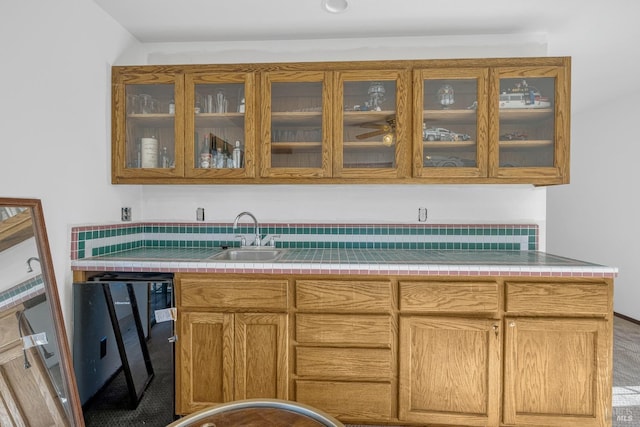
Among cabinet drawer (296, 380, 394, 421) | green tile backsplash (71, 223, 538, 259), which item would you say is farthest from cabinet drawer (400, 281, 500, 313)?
green tile backsplash (71, 223, 538, 259)

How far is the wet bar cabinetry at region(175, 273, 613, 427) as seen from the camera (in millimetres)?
1666

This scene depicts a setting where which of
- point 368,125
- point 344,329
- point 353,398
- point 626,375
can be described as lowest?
point 626,375

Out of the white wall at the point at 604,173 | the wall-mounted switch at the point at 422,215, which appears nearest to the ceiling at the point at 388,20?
the white wall at the point at 604,173

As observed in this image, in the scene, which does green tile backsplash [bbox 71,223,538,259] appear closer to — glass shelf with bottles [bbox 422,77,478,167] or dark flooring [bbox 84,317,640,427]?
glass shelf with bottles [bbox 422,77,478,167]

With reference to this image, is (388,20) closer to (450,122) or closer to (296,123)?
(450,122)

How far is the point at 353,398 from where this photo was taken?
173 cm

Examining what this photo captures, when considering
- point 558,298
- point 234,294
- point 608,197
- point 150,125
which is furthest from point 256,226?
point 608,197

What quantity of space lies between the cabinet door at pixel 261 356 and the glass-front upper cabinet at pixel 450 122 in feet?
4.13

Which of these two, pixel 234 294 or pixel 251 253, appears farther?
pixel 251 253

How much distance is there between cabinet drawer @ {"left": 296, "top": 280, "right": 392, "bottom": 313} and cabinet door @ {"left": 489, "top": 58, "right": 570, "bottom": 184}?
1037 millimetres

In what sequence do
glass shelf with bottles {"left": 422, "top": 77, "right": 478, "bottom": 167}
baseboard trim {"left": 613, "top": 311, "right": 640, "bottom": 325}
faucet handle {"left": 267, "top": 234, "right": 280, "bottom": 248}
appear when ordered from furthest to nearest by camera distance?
baseboard trim {"left": 613, "top": 311, "right": 640, "bottom": 325} < faucet handle {"left": 267, "top": 234, "right": 280, "bottom": 248} < glass shelf with bottles {"left": 422, "top": 77, "right": 478, "bottom": 167}

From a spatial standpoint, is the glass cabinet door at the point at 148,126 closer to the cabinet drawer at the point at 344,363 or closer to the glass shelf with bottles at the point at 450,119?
the cabinet drawer at the point at 344,363

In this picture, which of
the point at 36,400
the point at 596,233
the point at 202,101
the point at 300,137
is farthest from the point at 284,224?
the point at 596,233

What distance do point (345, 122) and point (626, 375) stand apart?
282 centimetres
